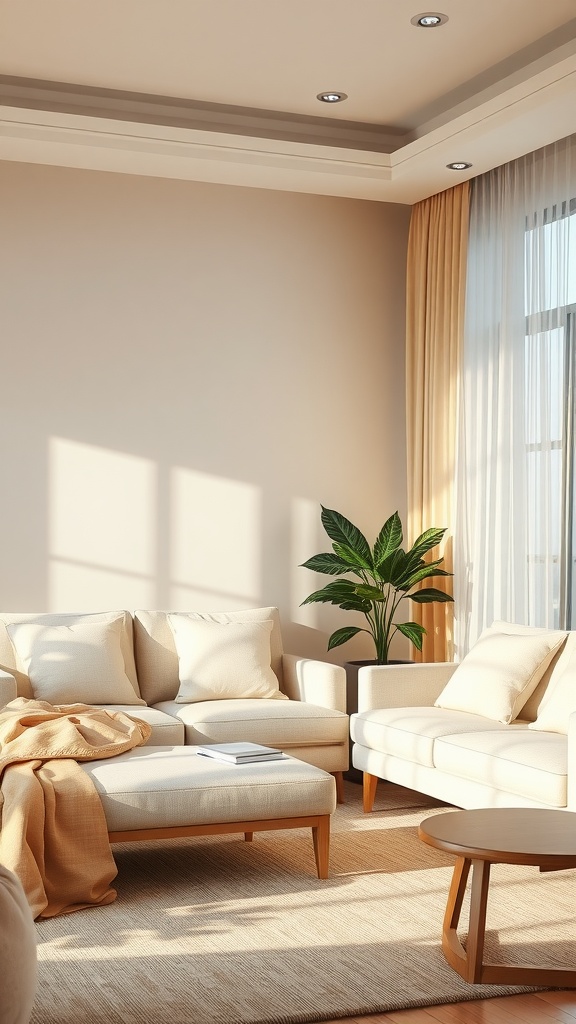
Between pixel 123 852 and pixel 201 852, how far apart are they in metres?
0.30

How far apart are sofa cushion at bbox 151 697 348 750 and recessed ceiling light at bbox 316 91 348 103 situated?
9.51 ft

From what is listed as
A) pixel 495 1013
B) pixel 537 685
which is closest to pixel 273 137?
pixel 537 685

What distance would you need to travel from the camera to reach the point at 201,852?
14.3ft

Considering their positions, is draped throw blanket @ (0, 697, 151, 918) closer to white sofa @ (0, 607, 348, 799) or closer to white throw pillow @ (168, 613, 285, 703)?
white sofa @ (0, 607, 348, 799)

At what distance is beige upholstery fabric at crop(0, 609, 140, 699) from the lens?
16.8 feet

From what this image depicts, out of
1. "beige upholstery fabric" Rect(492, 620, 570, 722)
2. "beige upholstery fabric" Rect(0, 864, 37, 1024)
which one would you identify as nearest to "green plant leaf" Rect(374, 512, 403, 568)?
"beige upholstery fabric" Rect(492, 620, 570, 722)

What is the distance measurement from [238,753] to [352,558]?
198 centimetres

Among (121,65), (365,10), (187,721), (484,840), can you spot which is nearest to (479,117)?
(365,10)

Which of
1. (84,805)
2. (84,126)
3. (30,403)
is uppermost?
(84,126)

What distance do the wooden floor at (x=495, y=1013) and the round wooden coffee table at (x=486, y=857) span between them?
0.07 meters

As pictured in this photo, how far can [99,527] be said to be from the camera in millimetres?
5809

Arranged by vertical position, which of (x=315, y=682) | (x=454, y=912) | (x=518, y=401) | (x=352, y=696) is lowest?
(x=454, y=912)

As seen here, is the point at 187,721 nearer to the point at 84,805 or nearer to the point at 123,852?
the point at 123,852

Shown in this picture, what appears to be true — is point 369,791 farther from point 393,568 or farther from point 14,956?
point 14,956
